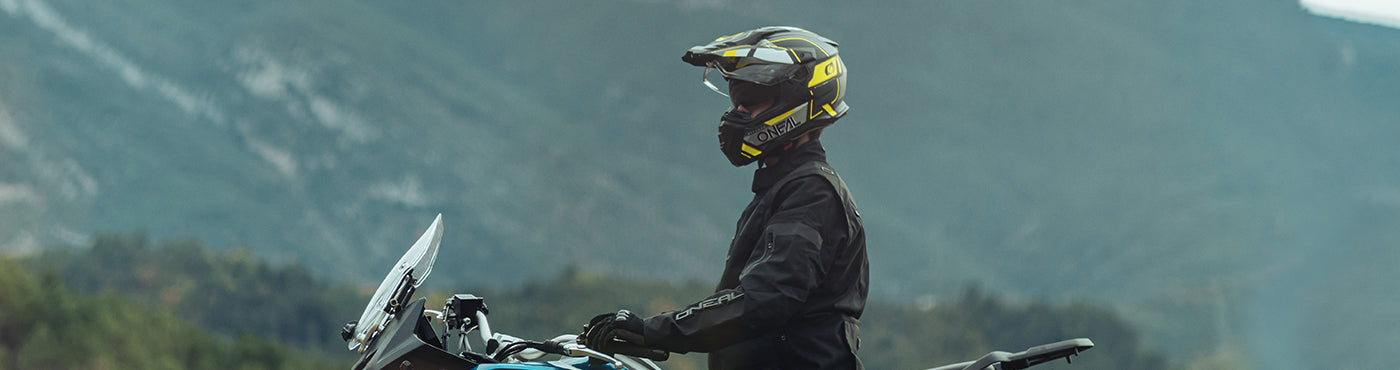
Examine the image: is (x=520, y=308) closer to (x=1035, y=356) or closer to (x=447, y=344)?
(x=447, y=344)

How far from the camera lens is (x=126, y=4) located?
101000 millimetres

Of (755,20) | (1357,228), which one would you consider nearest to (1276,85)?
(1357,228)

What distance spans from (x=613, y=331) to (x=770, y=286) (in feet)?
2.04

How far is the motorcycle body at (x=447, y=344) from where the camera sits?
4828 millimetres

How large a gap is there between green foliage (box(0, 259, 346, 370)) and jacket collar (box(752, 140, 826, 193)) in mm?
27981

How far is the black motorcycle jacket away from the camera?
4.86m

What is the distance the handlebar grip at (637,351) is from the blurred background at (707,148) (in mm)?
57256

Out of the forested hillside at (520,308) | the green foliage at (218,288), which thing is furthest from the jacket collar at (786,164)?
the green foliage at (218,288)

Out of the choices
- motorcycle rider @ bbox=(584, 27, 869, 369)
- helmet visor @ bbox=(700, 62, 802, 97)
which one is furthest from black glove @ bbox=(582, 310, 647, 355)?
helmet visor @ bbox=(700, 62, 802, 97)

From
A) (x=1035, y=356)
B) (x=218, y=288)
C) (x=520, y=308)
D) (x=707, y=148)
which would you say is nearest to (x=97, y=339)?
(x=520, y=308)

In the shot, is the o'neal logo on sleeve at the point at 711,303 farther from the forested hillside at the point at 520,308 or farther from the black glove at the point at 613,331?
the forested hillside at the point at 520,308

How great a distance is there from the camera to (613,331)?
4.98 m

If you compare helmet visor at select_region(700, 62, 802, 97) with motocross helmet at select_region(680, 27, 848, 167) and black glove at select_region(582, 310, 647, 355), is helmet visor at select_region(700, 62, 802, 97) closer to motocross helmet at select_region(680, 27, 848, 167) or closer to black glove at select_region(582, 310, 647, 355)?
motocross helmet at select_region(680, 27, 848, 167)

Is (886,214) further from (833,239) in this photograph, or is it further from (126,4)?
(833,239)
